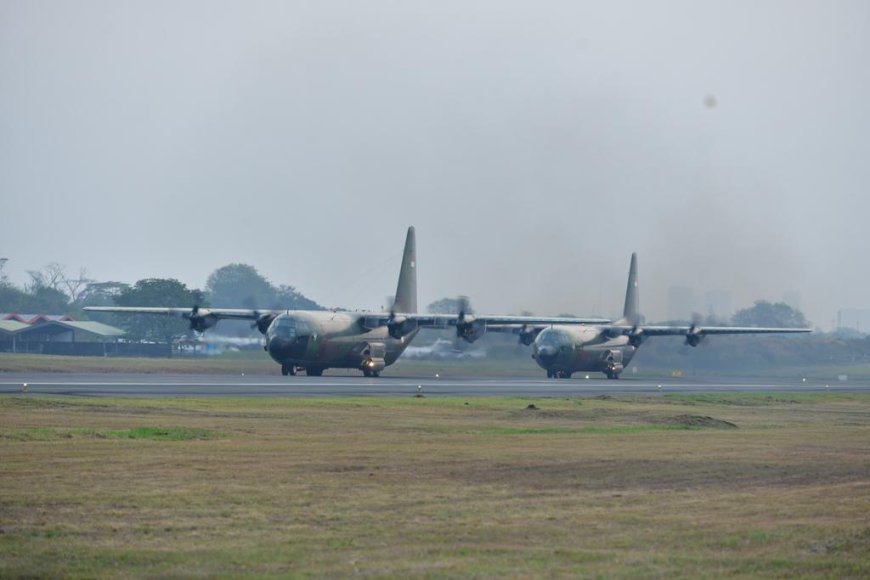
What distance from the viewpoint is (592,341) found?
81.8 metres

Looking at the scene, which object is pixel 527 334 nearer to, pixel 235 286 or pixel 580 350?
pixel 580 350

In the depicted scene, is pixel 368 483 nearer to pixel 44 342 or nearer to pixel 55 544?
pixel 55 544

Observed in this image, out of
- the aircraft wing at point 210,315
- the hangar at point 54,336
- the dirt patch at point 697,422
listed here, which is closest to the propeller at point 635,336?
the aircraft wing at point 210,315

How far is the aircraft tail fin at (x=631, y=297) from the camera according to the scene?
91500mm

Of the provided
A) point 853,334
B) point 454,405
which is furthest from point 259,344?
point 853,334

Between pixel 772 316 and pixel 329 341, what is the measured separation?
70.8 m

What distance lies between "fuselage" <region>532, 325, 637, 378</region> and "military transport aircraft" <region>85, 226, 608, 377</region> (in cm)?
188

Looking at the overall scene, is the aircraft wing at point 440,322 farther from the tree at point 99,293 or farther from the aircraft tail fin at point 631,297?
the tree at point 99,293

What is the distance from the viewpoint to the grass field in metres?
14.3

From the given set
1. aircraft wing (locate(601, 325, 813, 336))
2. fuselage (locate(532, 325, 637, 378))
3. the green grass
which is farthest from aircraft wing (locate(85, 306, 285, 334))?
the green grass

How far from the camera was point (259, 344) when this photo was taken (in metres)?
86.6

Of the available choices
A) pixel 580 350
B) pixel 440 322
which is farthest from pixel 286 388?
pixel 580 350

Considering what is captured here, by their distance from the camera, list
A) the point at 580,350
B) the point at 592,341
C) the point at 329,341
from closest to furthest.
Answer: the point at 329,341 < the point at 580,350 < the point at 592,341

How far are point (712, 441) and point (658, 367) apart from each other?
60.5m
